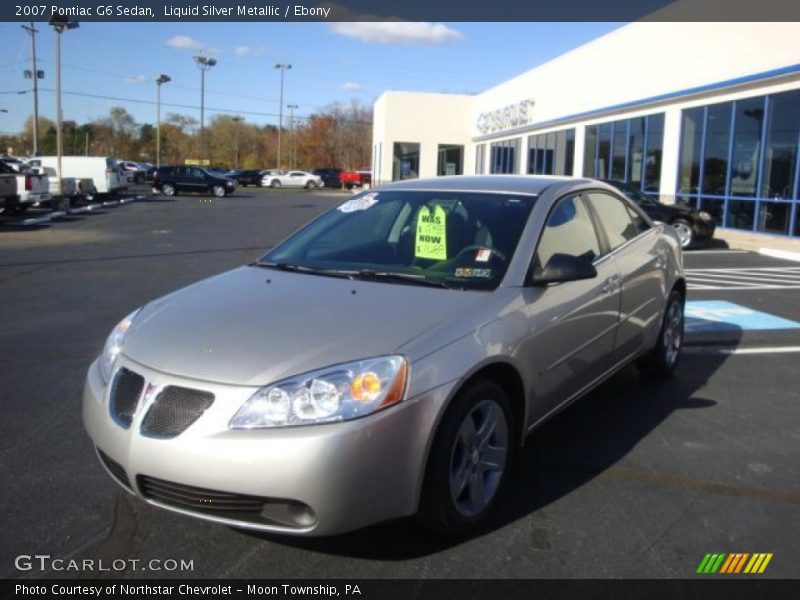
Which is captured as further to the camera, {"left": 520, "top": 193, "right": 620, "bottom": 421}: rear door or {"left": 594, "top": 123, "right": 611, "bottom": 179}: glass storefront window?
{"left": 594, "top": 123, "right": 611, "bottom": 179}: glass storefront window

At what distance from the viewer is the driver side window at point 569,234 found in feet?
13.2

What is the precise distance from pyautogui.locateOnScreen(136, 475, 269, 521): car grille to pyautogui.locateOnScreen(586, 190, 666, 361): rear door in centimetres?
277

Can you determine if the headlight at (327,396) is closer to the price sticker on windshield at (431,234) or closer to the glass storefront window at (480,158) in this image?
the price sticker on windshield at (431,234)

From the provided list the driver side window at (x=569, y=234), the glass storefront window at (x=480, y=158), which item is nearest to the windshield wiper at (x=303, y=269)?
→ the driver side window at (x=569, y=234)

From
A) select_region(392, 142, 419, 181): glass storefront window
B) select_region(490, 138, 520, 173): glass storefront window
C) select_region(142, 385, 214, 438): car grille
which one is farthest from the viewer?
select_region(392, 142, 419, 181): glass storefront window


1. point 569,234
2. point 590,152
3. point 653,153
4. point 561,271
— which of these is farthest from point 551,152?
point 561,271

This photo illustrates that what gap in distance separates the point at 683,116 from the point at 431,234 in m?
18.5

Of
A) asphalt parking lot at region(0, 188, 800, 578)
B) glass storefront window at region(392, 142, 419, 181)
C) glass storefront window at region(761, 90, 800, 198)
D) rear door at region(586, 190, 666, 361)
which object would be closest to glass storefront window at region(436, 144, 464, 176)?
Result: glass storefront window at region(392, 142, 419, 181)

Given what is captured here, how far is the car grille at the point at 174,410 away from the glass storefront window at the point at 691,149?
1904 cm

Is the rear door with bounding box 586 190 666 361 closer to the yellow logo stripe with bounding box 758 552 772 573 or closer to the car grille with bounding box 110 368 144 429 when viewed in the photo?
the yellow logo stripe with bounding box 758 552 772 573

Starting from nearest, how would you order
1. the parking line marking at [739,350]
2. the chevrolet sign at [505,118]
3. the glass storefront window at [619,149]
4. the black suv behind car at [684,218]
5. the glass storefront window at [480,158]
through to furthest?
1. the parking line marking at [739,350]
2. the black suv behind car at [684,218]
3. the glass storefront window at [619,149]
4. the chevrolet sign at [505,118]
5. the glass storefront window at [480,158]

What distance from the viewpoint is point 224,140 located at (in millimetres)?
104312

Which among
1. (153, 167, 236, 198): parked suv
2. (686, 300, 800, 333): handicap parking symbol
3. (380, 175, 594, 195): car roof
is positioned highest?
(153, 167, 236, 198): parked suv

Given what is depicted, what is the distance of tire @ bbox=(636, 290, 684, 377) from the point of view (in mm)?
5543
